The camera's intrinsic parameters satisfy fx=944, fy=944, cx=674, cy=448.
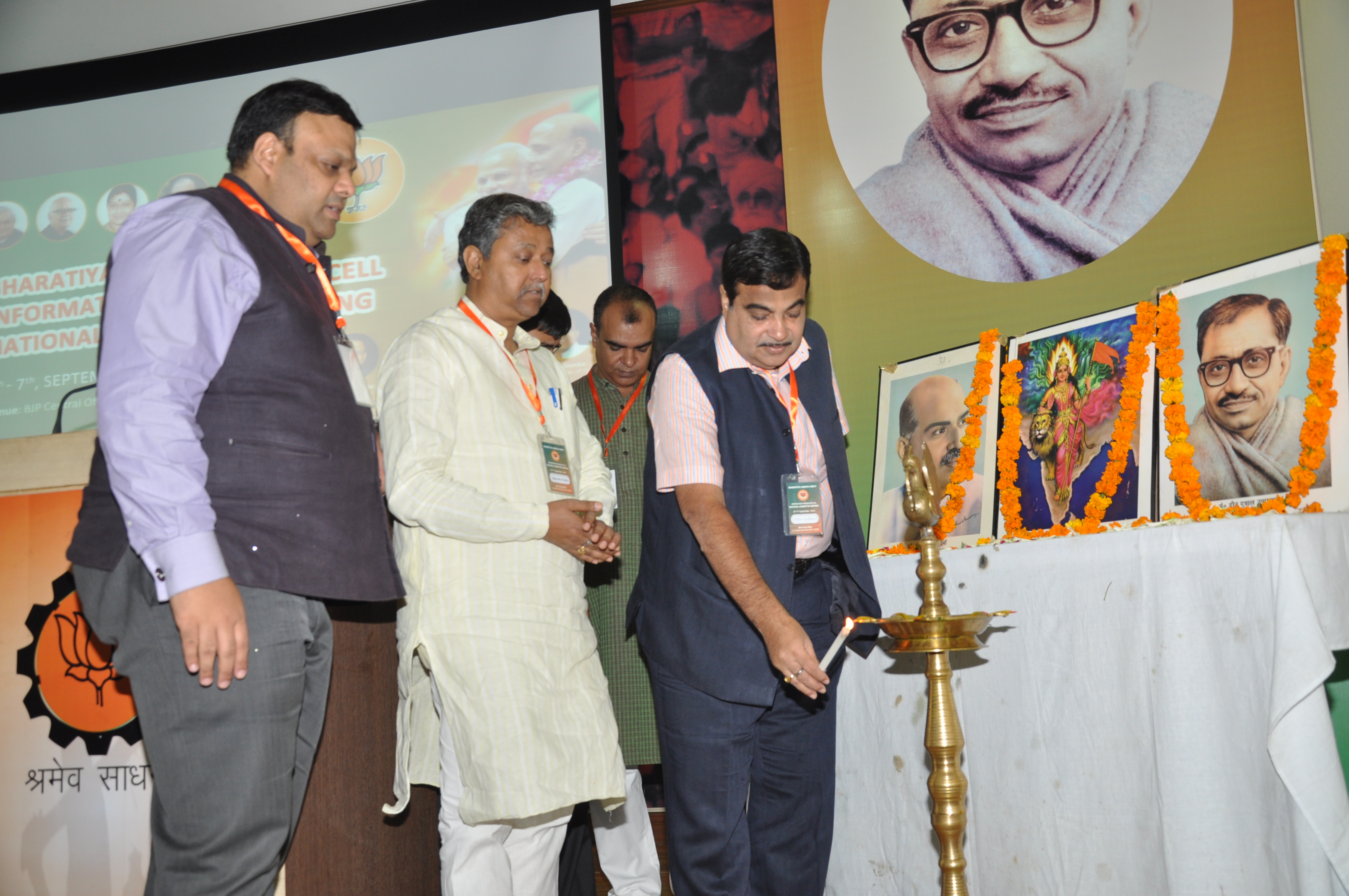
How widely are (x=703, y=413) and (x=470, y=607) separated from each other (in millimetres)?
639

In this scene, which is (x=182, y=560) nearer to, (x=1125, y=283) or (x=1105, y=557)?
(x=1105, y=557)

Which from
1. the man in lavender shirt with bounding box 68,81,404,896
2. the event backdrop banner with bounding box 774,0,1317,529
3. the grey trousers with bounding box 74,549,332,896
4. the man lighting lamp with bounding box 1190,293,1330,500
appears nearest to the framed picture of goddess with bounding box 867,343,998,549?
the event backdrop banner with bounding box 774,0,1317,529

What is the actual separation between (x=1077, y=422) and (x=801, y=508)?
1.08 m

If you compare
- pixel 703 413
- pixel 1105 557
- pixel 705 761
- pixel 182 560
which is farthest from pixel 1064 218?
pixel 182 560

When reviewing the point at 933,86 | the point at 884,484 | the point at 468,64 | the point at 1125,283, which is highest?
the point at 468,64

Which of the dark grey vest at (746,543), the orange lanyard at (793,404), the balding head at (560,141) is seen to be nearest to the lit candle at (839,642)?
the dark grey vest at (746,543)

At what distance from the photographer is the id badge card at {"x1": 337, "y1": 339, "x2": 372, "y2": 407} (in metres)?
1.68

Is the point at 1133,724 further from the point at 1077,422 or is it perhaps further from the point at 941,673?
the point at 1077,422

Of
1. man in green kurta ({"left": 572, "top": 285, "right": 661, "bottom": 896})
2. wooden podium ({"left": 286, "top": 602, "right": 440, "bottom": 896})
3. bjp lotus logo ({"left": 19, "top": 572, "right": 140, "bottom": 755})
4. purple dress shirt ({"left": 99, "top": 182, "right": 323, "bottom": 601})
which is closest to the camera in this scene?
purple dress shirt ({"left": 99, "top": 182, "right": 323, "bottom": 601})

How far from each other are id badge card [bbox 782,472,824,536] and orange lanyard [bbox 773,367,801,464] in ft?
0.27

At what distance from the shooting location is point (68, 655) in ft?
7.36

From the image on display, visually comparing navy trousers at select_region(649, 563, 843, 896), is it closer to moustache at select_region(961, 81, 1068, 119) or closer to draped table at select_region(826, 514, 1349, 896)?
draped table at select_region(826, 514, 1349, 896)

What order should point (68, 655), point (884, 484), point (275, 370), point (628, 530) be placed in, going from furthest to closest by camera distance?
point (884, 484)
point (628, 530)
point (68, 655)
point (275, 370)

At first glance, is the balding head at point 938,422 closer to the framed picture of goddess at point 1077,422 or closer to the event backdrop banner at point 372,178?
the framed picture of goddess at point 1077,422
